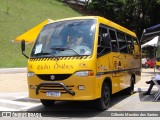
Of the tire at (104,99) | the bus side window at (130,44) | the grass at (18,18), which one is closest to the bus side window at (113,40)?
the tire at (104,99)

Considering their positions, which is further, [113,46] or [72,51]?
[113,46]

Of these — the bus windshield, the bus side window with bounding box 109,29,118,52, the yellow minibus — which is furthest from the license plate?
the bus side window with bounding box 109,29,118,52

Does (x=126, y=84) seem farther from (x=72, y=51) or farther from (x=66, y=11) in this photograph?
(x=66, y=11)

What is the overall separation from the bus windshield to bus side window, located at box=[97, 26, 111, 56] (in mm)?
312

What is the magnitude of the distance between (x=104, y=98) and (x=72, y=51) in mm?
1765

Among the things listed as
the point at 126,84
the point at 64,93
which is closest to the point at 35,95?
the point at 64,93

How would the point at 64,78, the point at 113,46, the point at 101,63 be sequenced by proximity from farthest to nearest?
the point at 113,46 → the point at 101,63 → the point at 64,78

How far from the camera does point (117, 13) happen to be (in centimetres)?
5403

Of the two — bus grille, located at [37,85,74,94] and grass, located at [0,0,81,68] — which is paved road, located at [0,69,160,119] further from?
grass, located at [0,0,81,68]

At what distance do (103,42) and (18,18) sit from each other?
30747 mm

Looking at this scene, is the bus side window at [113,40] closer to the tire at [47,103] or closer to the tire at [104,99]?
the tire at [104,99]

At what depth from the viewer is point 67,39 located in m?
9.79

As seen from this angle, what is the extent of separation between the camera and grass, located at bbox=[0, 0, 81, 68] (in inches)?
1218

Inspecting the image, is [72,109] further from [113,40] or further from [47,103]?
[113,40]
